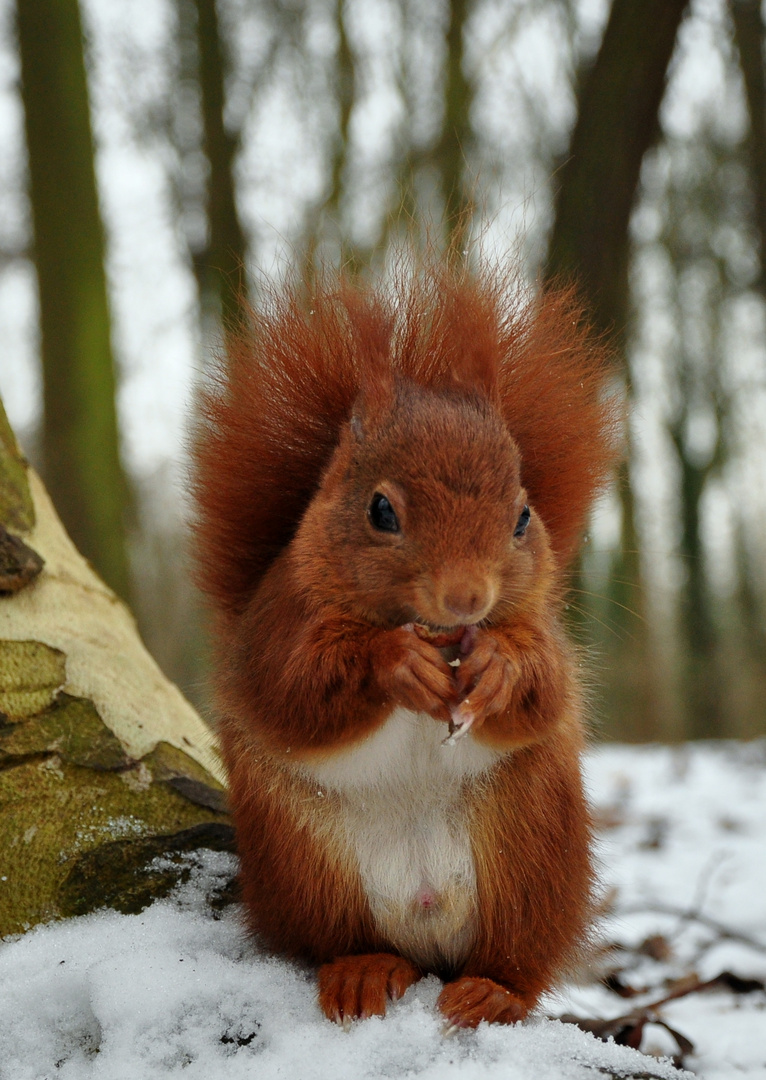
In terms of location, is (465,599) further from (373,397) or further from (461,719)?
(373,397)

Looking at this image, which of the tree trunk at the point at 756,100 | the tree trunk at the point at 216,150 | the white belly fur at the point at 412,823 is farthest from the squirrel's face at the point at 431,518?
the tree trunk at the point at 756,100

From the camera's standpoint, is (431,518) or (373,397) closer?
(431,518)

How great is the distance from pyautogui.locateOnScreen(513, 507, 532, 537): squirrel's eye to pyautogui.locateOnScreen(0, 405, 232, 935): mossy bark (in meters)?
0.67

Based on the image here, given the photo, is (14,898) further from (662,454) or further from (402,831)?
(662,454)

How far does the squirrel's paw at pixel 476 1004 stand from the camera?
1010 mm

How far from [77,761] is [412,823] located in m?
0.52

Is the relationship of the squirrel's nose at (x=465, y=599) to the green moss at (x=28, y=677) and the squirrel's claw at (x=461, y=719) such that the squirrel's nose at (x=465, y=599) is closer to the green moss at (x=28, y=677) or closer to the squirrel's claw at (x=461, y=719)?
the squirrel's claw at (x=461, y=719)

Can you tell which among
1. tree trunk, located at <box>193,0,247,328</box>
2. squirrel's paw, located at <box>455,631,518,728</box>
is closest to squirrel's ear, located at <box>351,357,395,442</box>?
squirrel's paw, located at <box>455,631,518,728</box>

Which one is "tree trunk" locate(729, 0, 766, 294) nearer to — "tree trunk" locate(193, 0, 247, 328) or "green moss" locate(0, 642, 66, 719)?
"tree trunk" locate(193, 0, 247, 328)

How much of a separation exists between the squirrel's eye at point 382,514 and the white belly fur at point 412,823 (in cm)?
22

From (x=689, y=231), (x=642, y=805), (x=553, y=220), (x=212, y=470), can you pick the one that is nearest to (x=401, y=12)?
(x=689, y=231)

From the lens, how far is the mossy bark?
49.6 inches

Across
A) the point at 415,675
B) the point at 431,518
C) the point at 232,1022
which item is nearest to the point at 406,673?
the point at 415,675

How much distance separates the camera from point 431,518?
1082 mm
